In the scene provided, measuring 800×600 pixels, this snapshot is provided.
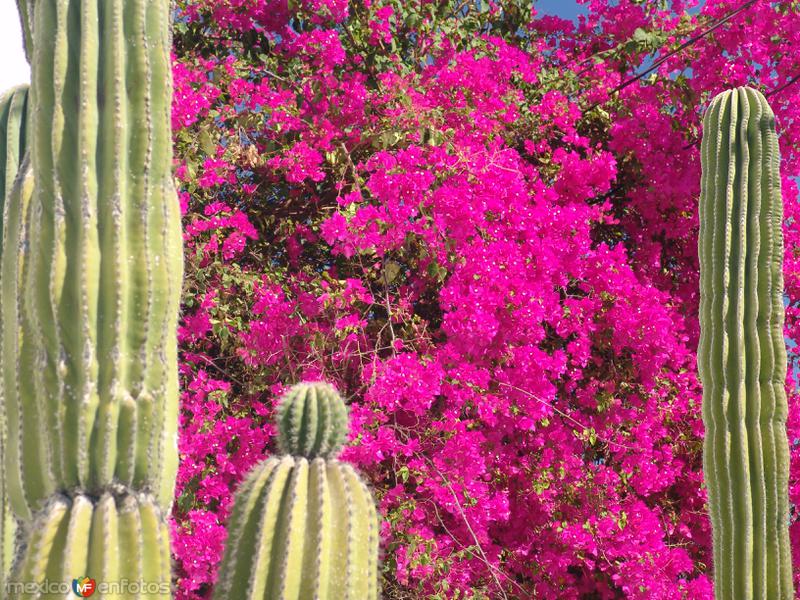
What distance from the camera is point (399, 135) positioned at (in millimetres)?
4180

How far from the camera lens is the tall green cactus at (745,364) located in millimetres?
3115

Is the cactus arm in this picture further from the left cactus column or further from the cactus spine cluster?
the cactus spine cluster

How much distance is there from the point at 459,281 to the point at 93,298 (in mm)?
2439

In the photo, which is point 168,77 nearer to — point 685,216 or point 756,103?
point 756,103

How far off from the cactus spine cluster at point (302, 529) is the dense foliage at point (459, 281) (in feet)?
5.45

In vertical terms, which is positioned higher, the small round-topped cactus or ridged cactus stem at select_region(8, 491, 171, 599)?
the small round-topped cactus

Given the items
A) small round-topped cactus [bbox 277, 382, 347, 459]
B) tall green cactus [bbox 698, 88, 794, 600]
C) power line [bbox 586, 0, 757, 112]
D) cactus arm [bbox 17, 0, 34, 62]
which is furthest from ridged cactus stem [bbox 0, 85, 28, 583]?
power line [bbox 586, 0, 757, 112]

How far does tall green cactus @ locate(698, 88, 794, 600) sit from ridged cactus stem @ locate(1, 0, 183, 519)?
2.27 meters

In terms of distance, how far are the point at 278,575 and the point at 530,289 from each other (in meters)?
2.41

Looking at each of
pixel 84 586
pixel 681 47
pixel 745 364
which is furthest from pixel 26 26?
pixel 681 47

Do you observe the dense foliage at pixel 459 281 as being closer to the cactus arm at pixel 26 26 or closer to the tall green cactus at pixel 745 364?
the tall green cactus at pixel 745 364

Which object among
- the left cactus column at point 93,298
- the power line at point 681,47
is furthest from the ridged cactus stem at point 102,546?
the power line at point 681,47

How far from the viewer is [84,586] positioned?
1.46 metres

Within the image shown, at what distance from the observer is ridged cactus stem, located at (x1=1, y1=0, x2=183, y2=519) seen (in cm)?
156
